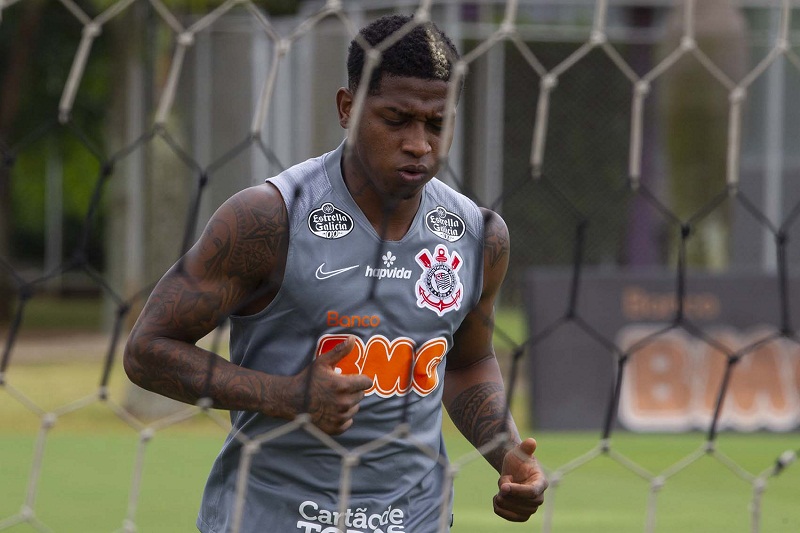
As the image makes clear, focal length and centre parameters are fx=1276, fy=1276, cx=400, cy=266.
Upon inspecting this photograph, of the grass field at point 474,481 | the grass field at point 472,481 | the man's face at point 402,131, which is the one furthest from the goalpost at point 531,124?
the man's face at point 402,131

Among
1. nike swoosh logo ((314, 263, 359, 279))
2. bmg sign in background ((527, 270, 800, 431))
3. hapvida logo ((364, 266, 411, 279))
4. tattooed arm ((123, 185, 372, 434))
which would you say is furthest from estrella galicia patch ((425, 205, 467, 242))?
bmg sign in background ((527, 270, 800, 431))

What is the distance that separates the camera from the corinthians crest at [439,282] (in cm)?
299

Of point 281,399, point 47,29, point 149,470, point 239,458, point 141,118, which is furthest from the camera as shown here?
point 47,29

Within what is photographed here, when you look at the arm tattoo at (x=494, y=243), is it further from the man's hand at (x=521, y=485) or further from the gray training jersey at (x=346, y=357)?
the man's hand at (x=521, y=485)

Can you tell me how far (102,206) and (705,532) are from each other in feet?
67.1

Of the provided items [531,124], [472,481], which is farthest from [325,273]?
[531,124]

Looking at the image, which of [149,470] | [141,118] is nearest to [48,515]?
[149,470]

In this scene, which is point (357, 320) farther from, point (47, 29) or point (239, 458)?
point (47, 29)

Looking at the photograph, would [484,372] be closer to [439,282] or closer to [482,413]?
[482,413]

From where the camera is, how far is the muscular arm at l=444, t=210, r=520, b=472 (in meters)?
3.19

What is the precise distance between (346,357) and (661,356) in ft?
21.1

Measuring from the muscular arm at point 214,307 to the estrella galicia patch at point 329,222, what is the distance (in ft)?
0.27

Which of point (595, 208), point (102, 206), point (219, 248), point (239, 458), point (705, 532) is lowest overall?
point (102, 206)

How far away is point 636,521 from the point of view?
6.50 m
